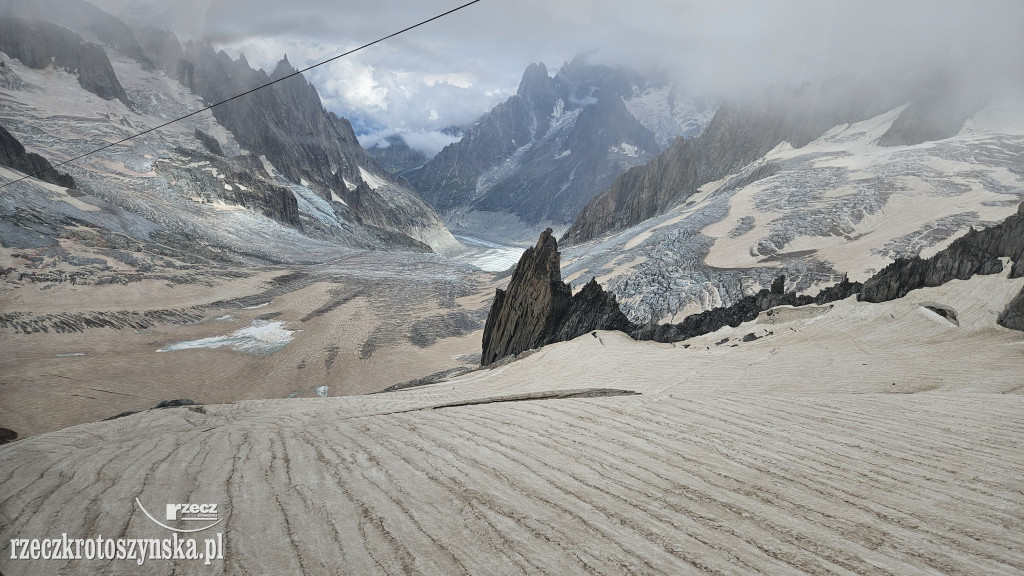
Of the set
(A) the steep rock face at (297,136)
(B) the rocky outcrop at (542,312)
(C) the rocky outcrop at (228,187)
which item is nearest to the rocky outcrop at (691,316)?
(B) the rocky outcrop at (542,312)

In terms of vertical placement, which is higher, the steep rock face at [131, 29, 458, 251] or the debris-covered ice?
the steep rock face at [131, 29, 458, 251]

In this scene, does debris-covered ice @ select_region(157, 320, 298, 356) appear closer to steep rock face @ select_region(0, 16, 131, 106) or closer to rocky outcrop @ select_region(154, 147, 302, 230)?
rocky outcrop @ select_region(154, 147, 302, 230)

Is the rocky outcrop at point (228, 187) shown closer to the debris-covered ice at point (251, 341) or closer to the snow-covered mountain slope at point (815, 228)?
the debris-covered ice at point (251, 341)

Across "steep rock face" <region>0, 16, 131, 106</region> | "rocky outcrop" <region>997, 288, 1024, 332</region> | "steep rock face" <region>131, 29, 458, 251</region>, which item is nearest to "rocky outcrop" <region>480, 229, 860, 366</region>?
"rocky outcrop" <region>997, 288, 1024, 332</region>

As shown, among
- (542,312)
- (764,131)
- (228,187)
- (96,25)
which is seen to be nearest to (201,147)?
(228,187)

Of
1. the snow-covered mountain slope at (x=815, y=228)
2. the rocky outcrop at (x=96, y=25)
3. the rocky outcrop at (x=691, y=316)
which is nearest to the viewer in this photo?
the rocky outcrop at (x=691, y=316)

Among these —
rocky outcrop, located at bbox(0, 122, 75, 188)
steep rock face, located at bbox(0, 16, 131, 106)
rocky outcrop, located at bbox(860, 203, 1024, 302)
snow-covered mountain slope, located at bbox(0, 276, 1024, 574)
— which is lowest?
snow-covered mountain slope, located at bbox(0, 276, 1024, 574)
